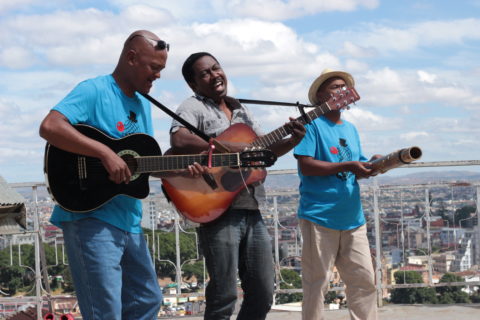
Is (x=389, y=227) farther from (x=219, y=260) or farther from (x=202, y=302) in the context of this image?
(x=219, y=260)

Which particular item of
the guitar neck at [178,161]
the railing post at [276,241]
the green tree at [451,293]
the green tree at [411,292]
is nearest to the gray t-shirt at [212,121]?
the guitar neck at [178,161]

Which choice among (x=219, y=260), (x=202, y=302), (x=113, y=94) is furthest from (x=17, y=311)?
(x=113, y=94)

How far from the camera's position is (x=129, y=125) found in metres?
3.78

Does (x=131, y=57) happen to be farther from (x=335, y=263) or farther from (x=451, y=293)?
(x=451, y=293)

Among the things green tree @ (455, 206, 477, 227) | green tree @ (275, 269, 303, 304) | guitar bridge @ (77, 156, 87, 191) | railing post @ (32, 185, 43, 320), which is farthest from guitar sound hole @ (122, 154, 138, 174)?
green tree @ (455, 206, 477, 227)

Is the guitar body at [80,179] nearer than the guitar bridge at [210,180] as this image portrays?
Yes

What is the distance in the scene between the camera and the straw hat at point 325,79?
5.27m

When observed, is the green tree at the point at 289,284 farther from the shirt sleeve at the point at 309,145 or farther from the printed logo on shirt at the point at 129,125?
the printed logo on shirt at the point at 129,125

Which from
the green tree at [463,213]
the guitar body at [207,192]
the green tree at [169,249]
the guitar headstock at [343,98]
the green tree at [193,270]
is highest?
the guitar headstock at [343,98]

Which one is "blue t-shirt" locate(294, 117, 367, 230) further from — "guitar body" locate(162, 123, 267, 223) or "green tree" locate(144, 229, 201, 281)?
"green tree" locate(144, 229, 201, 281)

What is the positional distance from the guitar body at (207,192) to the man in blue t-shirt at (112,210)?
18.9 inches

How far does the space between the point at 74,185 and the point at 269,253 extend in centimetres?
128

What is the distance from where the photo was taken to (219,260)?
427 cm

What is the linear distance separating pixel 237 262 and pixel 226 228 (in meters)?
0.21
